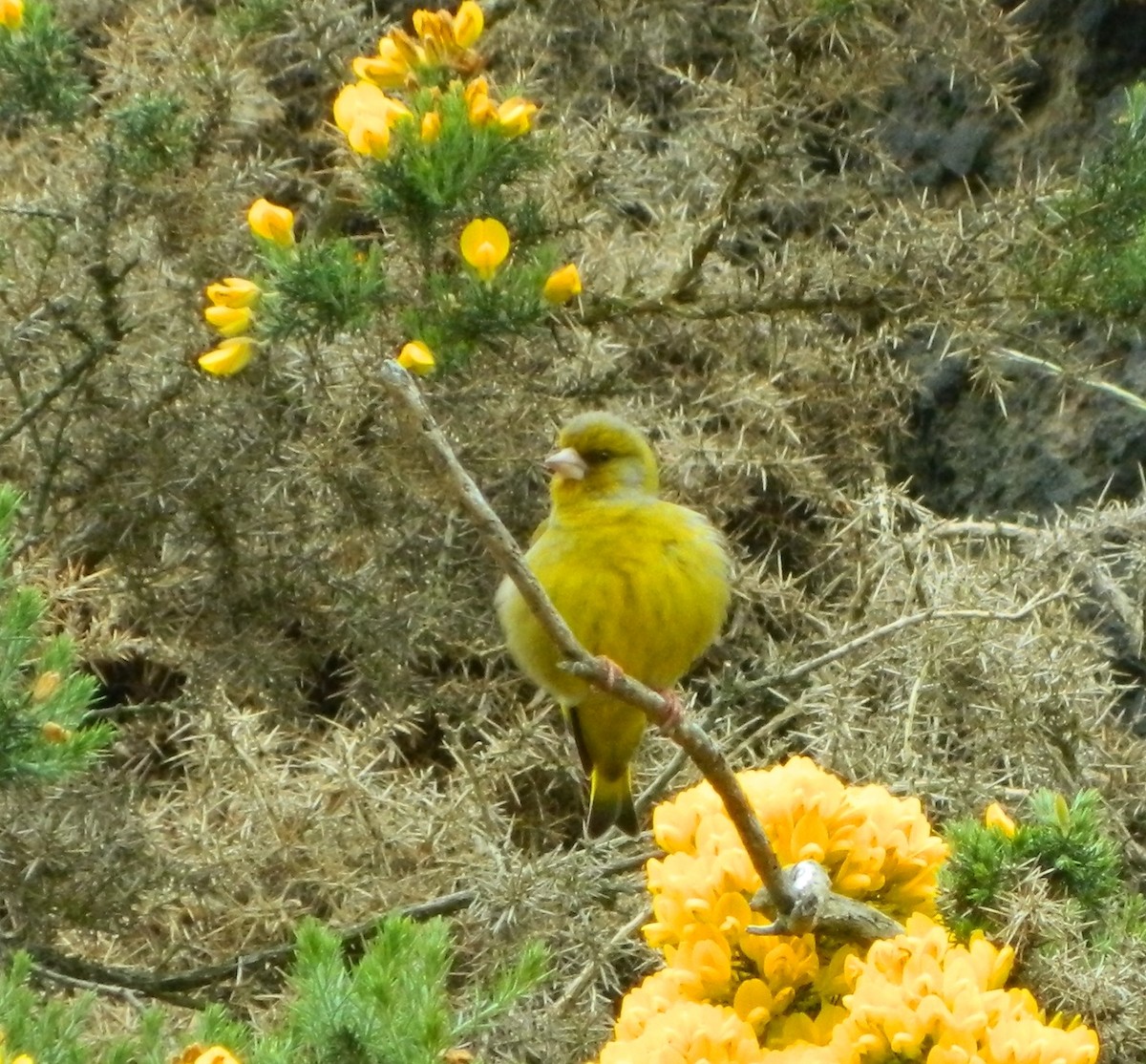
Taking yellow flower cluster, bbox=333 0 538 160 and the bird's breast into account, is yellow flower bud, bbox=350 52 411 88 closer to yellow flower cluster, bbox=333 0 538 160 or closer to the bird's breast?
yellow flower cluster, bbox=333 0 538 160

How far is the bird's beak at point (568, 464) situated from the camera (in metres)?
2.28

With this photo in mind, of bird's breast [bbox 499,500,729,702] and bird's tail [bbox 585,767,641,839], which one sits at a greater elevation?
bird's breast [bbox 499,500,729,702]

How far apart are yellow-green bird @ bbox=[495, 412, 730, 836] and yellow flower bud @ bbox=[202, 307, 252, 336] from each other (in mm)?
437

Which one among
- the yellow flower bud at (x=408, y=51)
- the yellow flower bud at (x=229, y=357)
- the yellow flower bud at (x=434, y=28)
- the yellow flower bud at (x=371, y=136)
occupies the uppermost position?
the yellow flower bud at (x=434, y=28)

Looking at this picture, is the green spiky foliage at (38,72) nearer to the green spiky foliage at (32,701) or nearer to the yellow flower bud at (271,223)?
the yellow flower bud at (271,223)

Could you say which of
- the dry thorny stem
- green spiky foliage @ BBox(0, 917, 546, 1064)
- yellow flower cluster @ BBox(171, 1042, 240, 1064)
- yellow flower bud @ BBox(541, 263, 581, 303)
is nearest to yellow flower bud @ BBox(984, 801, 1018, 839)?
the dry thorny stem

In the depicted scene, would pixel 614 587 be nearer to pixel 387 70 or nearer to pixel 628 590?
pixel 628 590

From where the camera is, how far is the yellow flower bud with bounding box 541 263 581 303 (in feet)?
6.68

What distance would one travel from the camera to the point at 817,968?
1.19m

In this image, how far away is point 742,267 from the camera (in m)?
2.89

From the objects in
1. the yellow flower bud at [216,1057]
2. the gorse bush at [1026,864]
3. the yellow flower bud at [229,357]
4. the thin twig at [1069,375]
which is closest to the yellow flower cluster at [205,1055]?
the yellow flower bud at [216,1057]

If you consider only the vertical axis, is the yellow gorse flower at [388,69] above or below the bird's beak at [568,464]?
above

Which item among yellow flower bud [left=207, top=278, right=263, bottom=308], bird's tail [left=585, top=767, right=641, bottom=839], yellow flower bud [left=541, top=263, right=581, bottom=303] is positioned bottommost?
bird's tail [left=585, top=767, right=641, bottom=839]

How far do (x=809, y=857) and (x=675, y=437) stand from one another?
1544 mm
